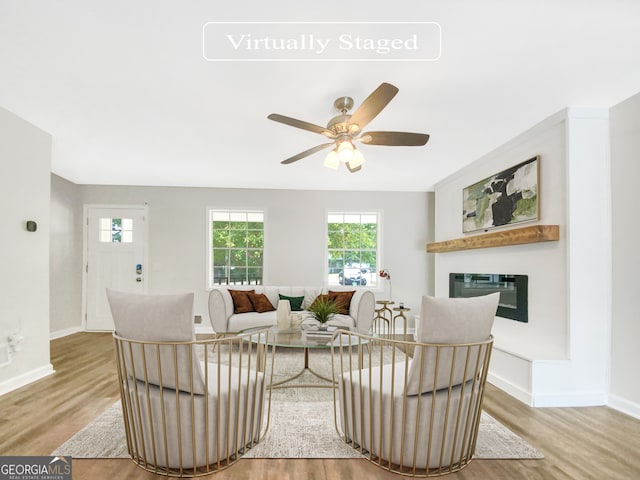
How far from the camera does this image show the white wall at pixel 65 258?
5090 millimetres

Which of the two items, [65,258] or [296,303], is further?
[65,258]

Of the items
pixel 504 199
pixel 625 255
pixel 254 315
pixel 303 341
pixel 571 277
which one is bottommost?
pixel 254 315

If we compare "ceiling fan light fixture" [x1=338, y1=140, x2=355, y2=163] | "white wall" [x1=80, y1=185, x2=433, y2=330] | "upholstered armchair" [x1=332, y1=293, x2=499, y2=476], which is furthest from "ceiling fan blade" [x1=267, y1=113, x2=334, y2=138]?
"white wall" [x1=80, y1=185, x2=433, y2=330]

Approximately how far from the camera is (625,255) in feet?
8.94

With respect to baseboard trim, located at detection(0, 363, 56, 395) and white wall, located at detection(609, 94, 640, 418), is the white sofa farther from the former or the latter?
white wall, located at detection(609, 94, 640, 418)

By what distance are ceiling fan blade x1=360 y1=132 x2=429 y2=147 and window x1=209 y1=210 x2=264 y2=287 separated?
142 inches

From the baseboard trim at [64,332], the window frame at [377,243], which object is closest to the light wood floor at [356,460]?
the baseboard trim at [64,332]

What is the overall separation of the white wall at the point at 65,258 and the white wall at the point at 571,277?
18.9 feet

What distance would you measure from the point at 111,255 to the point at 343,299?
382cm

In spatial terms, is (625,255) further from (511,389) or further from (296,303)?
(296,303)

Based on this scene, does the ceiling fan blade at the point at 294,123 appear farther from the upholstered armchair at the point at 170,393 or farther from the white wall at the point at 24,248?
the white wall at the point at 24,248

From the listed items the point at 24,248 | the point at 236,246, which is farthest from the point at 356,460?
the point at 236,246

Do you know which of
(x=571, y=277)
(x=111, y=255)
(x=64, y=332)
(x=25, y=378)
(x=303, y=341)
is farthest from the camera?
(x=111, y=255)

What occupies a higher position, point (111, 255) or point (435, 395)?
point (111, 255)
